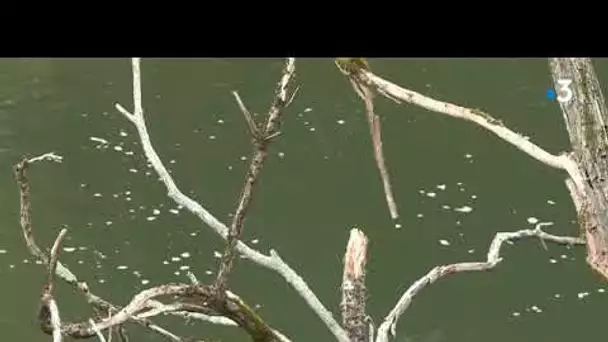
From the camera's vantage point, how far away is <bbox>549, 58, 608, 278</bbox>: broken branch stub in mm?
955

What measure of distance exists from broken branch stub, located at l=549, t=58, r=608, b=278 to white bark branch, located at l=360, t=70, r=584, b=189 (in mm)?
10

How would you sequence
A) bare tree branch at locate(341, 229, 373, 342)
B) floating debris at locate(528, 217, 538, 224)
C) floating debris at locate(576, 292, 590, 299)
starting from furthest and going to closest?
floating debris at locate(528, 217, 538, 224), floating debris at locate(576, 292, 590, 299), bare tree branch at locate(341, 229, 373, 342)

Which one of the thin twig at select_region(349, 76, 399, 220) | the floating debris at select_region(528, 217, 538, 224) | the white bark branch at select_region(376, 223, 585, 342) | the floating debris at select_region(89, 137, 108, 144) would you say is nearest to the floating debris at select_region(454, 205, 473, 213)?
the floating debris at select_region(528, 217, 538, 224)

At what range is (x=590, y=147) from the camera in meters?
0.96

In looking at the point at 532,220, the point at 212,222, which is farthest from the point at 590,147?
the point at 532,220

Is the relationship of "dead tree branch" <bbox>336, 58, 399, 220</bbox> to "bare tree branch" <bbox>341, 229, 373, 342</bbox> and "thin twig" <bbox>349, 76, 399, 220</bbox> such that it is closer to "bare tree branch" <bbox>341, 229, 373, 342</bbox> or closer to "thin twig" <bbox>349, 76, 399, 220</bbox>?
"thin twig" <bbox>349, 76, 399, 220</bbox>

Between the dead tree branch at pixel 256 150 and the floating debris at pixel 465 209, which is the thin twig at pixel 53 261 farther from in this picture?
the floating debris at pixel 465 209

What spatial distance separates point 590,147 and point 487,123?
117 millimetres

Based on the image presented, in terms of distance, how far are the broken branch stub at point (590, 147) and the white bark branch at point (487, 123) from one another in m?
0.01

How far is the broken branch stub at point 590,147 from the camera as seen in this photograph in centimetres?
95

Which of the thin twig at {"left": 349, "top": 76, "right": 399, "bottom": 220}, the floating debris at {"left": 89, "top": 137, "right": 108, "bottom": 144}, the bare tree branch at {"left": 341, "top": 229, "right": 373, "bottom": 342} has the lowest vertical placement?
the bare tree branch at {"left": 341, "top": 229, "right": 373, "bottom": 342}

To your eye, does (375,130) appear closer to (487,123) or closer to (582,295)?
(487,123)

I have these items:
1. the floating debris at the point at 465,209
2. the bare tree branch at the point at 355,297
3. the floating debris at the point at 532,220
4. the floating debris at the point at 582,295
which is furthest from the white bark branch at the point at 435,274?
the floating debris at the point at 465,209
